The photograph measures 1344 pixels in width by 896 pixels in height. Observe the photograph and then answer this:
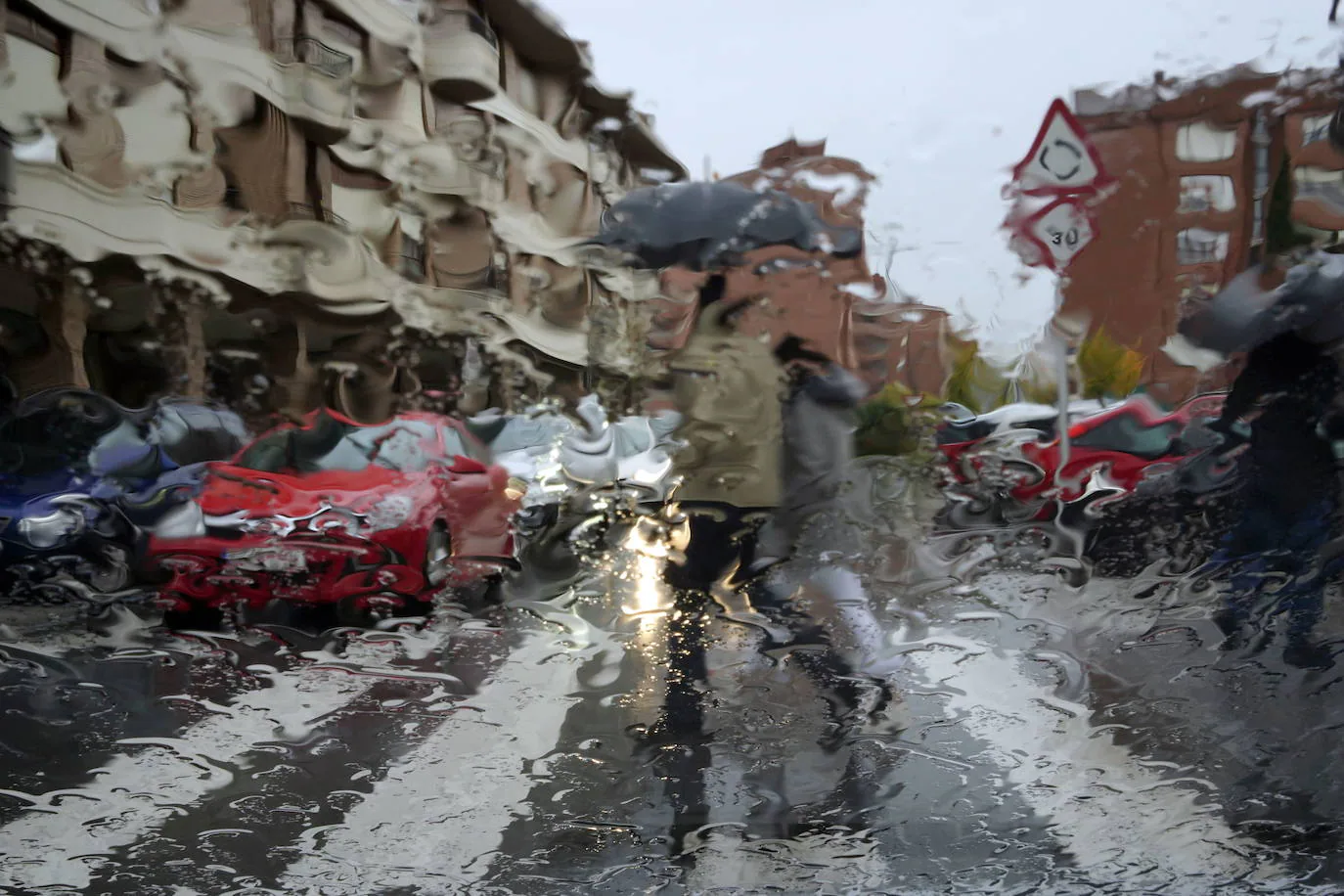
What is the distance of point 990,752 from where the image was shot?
5.59 ft

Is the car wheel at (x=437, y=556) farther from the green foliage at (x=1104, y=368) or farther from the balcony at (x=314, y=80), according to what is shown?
the green foliage at (x=1104, y=368)

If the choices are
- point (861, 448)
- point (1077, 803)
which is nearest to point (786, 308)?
point (861, 448)

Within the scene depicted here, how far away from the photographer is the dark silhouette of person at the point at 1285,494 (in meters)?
1.58

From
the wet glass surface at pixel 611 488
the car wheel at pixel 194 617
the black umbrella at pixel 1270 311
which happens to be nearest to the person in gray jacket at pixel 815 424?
the wet glass surface at pixel 611 488

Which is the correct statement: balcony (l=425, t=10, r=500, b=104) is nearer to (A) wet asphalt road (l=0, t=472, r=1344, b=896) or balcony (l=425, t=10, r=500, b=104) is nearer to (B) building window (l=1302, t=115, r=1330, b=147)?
(A) wet asphalt road (l=0, t=472, r=1344, b=896)

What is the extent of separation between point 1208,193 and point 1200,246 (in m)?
0.08

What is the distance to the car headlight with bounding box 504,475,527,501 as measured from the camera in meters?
1.61

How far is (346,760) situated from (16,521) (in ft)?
2.27

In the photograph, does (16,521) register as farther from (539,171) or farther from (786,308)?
(786,308)

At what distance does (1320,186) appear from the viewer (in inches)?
59.7

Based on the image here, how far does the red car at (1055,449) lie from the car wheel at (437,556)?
0.84 metres

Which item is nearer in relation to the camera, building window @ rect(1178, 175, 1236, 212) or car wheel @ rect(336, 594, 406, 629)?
building window @ rect(1178, 175, 1236, 212)

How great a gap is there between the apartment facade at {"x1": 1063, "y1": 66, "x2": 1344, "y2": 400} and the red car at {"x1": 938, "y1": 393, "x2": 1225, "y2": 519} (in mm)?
54

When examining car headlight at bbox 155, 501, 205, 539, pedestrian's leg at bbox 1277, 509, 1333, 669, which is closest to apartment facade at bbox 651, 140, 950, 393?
pedestrian's leg at bbox 1277, 509, 1333, 669
